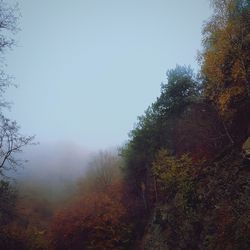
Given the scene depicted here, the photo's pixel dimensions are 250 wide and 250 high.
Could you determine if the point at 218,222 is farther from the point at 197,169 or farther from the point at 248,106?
the point at 248,106

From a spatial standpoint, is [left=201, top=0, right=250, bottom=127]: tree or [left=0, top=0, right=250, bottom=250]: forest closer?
[left=0, top=0, right=250, bottom=250]: forest

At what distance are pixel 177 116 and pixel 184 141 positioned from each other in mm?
2984

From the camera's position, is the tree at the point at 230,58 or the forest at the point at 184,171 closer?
the forest at the point at 184,171

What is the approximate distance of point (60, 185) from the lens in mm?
77250

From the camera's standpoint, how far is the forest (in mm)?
14781

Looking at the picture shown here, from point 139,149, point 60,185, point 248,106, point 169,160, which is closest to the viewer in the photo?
point 248,106

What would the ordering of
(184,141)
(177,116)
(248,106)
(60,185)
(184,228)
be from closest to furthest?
(184,228) < (248,106) < (184,141) < (177,116) < (60,185)

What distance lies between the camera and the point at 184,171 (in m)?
20.6

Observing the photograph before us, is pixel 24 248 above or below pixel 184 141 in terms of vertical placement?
below

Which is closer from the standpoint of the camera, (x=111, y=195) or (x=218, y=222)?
(x=218, y=222)

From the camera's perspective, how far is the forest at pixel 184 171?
48.5 feet

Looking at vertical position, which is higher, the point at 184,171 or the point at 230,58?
the point at 230,58

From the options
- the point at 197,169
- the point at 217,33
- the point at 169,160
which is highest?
the point at 217,33

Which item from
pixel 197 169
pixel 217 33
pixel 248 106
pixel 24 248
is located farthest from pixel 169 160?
pixel 24 248
